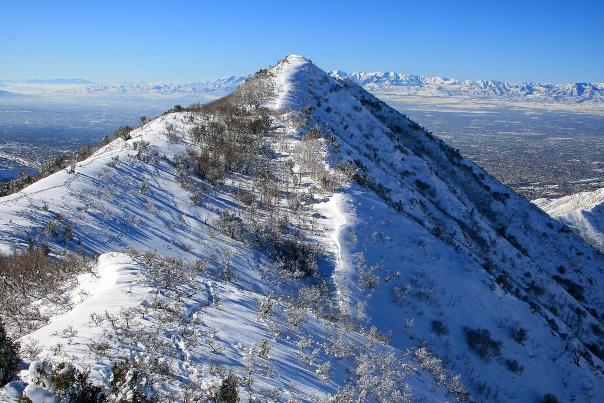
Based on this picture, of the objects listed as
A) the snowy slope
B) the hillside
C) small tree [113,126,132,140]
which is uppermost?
small tree [113,126,132,140]

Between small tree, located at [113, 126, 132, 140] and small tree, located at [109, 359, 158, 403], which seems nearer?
small tree, located at [109, 359, 158, 403]

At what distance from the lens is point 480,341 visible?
1007cm

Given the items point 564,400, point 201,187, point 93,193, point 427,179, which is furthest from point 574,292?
point 93,193

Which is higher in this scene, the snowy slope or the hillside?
the hillside

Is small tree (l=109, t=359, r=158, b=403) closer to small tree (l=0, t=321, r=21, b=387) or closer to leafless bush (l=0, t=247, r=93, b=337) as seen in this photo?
small tree (l=0, t=321, r=21, b=387)

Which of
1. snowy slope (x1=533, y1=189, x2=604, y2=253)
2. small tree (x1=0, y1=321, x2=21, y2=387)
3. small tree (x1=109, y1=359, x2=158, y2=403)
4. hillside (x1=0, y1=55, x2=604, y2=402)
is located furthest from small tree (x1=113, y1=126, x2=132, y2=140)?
snowy slope (x1=533, y1=189, x2=604, y2=253)

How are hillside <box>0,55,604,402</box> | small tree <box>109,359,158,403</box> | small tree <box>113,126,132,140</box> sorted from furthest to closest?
1. small tree <box>113,126,132,140</box>
2. hillside <box>0,55,604,402</box>
3. small tree <box>109,359,158,403</box>

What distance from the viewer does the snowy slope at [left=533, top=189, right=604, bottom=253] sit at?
4216cm

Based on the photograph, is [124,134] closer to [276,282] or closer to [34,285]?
[34,285]

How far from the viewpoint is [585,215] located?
150 feet

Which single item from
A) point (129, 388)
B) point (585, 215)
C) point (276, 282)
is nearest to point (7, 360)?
point (129, 388)

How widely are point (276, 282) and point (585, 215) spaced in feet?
173

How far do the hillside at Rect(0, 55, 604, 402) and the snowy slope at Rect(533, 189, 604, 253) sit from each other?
30908 millimetres

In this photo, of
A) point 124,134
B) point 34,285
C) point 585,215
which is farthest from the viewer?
point 585,215
